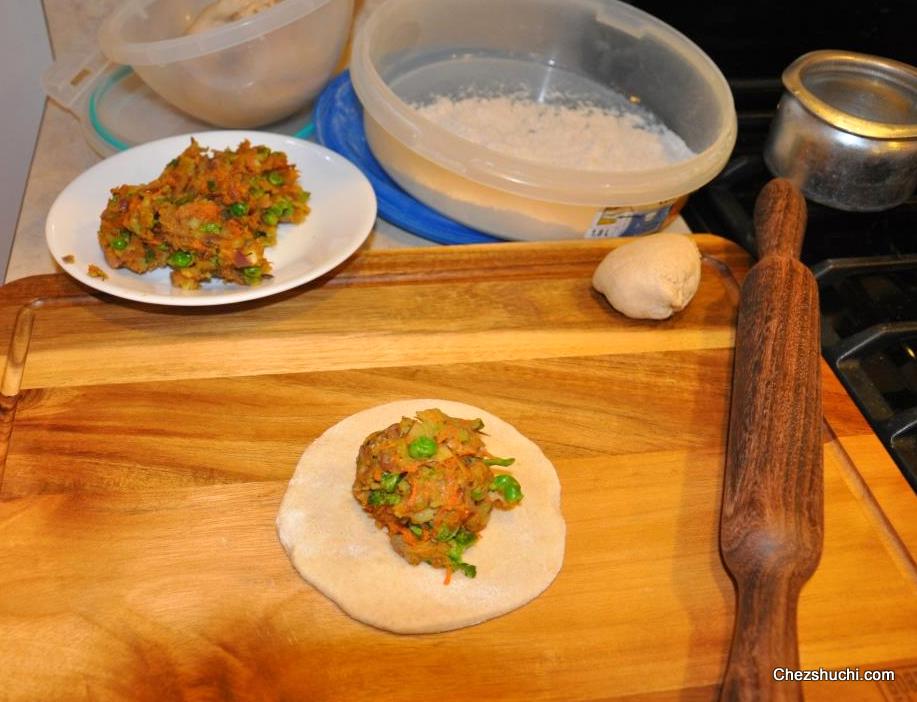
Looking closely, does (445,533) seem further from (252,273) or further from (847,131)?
(847,131)

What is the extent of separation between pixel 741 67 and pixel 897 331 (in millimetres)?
1051

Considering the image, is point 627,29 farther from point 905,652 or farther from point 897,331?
point 905,652

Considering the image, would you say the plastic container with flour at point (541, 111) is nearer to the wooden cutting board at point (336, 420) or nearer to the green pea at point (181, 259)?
the wooden cutting board at point (336, 420)

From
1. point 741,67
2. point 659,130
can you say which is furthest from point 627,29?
point 741,67

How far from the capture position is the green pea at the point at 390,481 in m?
1.24

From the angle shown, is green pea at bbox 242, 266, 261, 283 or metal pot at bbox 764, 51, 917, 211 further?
metal pot at bbox 764, 51, 917, 211

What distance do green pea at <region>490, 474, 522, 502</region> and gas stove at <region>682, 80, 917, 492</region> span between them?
736 millimetres

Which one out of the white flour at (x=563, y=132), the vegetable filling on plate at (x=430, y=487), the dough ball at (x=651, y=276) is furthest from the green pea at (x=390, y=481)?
the white flour at (x=563, y=132)

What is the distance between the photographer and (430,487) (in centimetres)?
123

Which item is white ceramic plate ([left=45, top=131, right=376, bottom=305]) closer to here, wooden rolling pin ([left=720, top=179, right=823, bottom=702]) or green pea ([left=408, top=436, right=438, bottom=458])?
green pea ([left=408, top=436, right=438, bottom=458])

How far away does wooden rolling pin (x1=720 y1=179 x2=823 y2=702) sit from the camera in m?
1.11

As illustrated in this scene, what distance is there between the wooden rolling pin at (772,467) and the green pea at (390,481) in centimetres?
53

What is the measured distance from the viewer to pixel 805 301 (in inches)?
60.6

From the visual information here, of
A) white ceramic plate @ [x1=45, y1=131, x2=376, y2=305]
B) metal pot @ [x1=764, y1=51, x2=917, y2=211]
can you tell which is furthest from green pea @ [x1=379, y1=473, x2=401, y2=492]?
metal pot @ [x1=764, y1=51, x2=917, y2=211]
